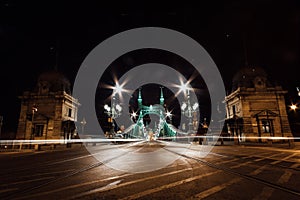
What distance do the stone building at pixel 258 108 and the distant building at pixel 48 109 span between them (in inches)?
1399

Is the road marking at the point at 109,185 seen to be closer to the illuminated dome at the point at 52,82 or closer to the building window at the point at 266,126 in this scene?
the building window at the point at 266,126

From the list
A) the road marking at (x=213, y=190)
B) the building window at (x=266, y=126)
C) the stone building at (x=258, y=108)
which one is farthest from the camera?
the building window at (x=266, y=126)

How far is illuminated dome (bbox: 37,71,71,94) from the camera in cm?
4467

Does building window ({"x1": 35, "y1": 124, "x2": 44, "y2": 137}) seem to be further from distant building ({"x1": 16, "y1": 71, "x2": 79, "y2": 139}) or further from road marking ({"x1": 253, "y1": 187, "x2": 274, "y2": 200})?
road marking ({"x1": 253, "y1": 187, "x2": 274, "y2": 200})

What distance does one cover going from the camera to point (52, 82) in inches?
1802

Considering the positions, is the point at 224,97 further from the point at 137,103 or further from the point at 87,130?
the point at 137,103

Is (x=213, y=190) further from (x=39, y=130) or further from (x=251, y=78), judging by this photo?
(x=251, y=78)

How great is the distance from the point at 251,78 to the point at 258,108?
8.09 metres

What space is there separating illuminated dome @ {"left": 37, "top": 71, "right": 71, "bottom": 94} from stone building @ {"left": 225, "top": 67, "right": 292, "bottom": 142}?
3911 cm

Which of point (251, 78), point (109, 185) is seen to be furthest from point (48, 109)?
point (251, 78)

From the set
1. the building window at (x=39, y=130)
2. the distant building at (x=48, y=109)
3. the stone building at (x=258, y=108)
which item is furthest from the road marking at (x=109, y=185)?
the building window at (x=39, y=130)

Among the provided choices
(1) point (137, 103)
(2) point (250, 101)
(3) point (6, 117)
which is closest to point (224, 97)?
(2) point (250, 101)

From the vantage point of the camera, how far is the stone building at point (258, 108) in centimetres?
3772

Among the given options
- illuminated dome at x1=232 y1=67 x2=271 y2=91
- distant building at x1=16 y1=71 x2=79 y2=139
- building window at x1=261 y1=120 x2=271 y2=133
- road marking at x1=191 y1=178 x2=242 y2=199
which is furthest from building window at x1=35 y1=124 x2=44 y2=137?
building window at x1=261 y1=120 x2=271 y2=133
